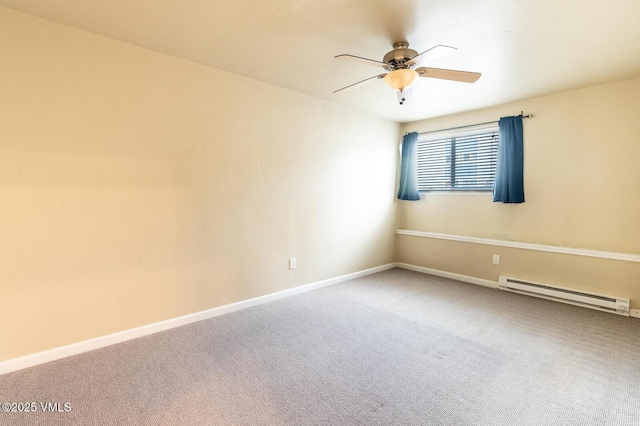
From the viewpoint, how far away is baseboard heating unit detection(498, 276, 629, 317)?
9.28ft

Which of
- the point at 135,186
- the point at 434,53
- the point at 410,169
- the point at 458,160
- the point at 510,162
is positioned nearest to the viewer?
the point at 434,53

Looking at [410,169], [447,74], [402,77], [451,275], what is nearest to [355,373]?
[402,77]

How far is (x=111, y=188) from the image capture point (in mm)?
2199

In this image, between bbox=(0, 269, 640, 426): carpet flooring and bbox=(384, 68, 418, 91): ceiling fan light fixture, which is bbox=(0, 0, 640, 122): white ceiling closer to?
bbox=(384, 68, 418, 91): ceiling fan light fixture

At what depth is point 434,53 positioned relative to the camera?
6.03 feet

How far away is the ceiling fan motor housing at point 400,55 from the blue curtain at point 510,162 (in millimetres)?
2095

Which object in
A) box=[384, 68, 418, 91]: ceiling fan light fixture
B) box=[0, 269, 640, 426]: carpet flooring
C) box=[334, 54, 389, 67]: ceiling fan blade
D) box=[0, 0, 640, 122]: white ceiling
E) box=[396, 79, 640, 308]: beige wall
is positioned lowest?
box=[0, 269, 640, 426]: carpet flooring

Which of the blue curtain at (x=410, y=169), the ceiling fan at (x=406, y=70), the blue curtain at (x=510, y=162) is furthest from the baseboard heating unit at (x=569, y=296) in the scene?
the ceiling fan at (x=406, y=70)

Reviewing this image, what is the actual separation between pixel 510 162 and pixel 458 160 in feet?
2.34

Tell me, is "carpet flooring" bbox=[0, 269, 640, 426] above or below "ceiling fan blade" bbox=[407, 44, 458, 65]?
below

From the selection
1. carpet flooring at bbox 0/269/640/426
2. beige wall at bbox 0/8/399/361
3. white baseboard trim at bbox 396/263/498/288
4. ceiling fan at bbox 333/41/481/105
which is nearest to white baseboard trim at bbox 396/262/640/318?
white baseboard trim at bbox 396/263/498/288

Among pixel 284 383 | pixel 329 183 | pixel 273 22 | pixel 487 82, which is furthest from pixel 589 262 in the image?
pixel 273 22

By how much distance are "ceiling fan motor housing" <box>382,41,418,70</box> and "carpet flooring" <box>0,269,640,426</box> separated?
2.13 m

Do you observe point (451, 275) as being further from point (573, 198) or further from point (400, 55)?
point (400, 55)
